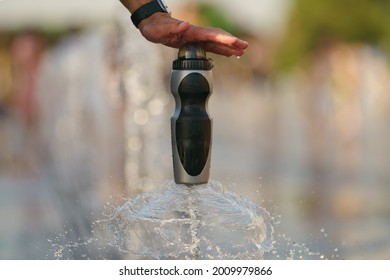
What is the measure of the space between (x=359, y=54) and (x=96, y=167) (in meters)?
9.22

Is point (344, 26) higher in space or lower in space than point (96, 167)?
higher

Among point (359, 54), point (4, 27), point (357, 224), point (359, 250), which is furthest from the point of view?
point (359, 54)

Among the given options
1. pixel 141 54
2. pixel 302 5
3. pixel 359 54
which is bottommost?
pixel 141 54

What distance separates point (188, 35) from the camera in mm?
1763

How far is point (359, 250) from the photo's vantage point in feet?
12.0

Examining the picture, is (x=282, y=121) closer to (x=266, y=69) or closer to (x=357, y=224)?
(x=266, y=69)

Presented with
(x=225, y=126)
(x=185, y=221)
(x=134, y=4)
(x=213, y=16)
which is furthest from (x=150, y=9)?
(x=213, y=16)

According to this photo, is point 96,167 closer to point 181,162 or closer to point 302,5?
point 181,162

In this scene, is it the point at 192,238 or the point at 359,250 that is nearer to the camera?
the point at 192,238

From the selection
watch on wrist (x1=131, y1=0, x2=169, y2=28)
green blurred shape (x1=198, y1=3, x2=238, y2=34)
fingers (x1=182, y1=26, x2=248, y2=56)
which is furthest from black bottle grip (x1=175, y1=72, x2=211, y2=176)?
green blurred shape (x1=198, y1=3, x2=238, y2=34)

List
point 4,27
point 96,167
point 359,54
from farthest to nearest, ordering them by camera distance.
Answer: point 359,54 → point 4,27 → point 96,167

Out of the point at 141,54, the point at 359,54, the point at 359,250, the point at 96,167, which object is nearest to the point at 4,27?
the point at 359,54

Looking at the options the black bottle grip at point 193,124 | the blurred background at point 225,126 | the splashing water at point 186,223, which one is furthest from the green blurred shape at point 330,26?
the black bottle grip at point 193,124

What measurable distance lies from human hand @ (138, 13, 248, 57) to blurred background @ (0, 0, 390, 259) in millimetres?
441
